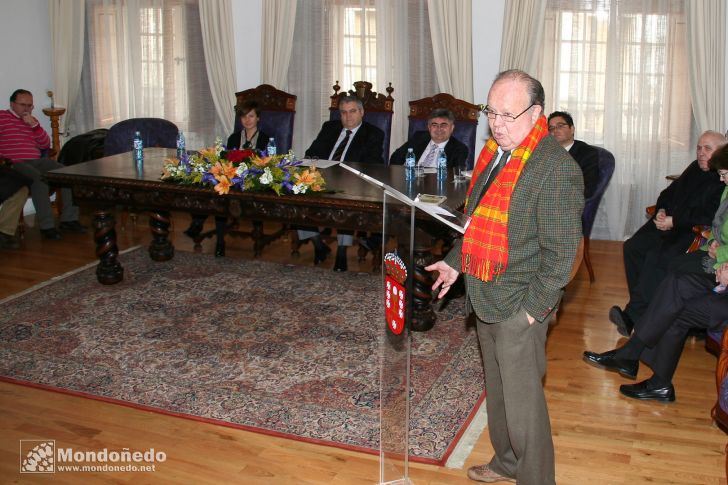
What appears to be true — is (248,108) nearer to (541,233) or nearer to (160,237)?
(160,237)

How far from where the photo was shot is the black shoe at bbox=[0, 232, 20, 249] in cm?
636

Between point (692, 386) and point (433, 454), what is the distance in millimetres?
1512

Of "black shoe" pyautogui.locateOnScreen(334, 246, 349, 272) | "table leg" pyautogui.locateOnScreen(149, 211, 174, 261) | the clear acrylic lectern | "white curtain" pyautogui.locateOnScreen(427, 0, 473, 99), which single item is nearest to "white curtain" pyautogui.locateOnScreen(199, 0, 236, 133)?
"table leg" pyautogui.locateOnScreen(149, 211, 174, 261)

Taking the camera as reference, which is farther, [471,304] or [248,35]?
[248,35]

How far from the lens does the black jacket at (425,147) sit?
5.68 metres

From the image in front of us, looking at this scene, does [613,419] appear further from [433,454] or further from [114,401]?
[114,401]

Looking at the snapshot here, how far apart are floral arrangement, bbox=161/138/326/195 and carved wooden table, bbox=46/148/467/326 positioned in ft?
0.20

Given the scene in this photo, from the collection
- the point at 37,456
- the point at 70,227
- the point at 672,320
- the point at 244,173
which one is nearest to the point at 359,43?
the point at 244,173

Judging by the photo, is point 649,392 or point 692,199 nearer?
point 649,392

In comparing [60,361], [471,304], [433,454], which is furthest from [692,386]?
[60,361]

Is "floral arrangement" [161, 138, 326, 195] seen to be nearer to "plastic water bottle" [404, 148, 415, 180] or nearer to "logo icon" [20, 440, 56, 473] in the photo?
"plastic water bottle" [404, 148, 415, 180]

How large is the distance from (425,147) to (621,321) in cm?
197

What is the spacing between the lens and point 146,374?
4086mm

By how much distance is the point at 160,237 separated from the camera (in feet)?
19.6
